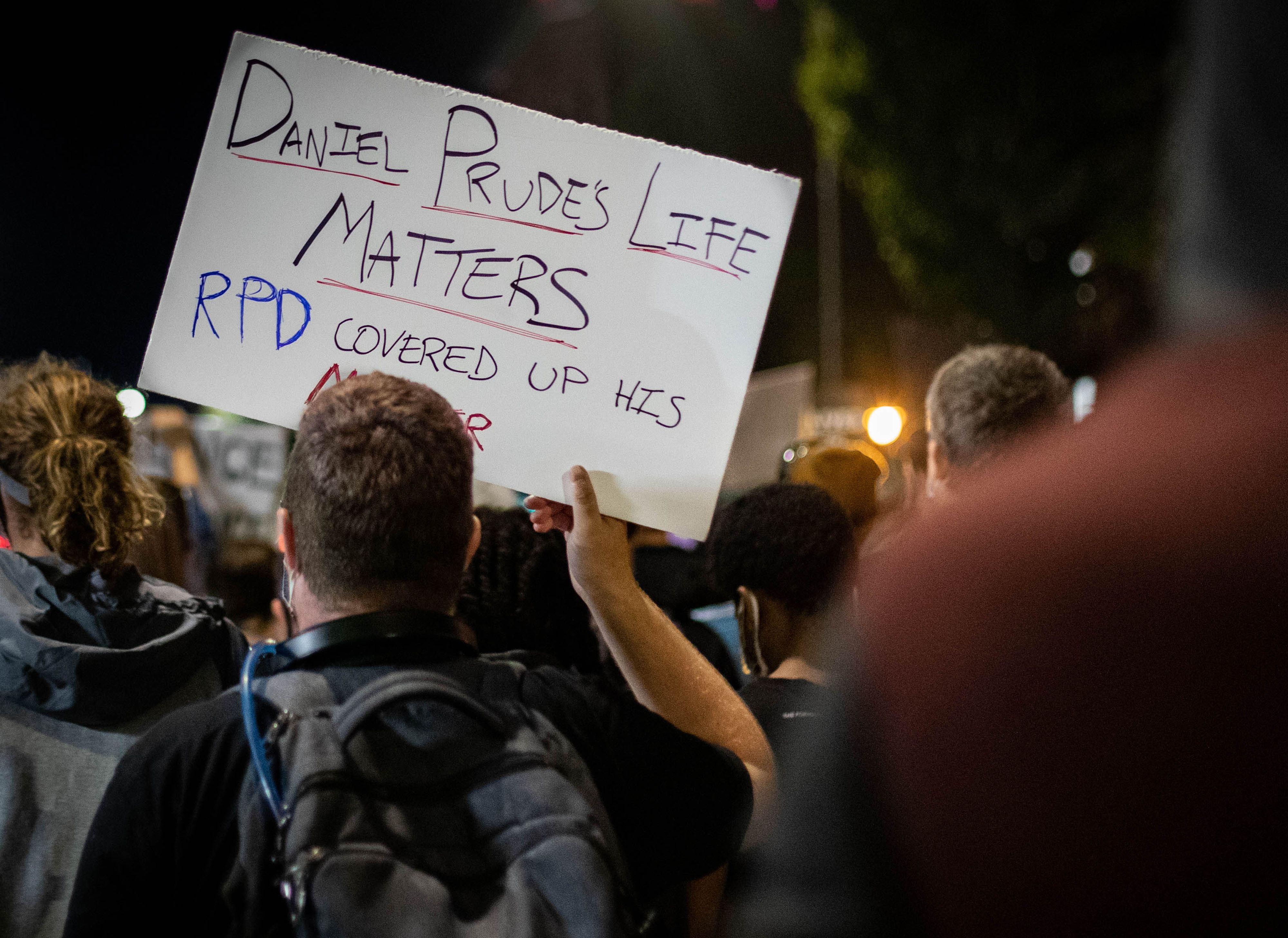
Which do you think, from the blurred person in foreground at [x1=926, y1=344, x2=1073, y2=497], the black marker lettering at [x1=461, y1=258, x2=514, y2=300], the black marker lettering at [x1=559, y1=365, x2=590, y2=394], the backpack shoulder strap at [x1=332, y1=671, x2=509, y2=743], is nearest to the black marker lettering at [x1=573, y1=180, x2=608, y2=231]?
the black marker lettering at [x1=461, y1=258, x2=514, y2=300]

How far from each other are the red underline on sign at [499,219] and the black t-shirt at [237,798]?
3.57 feet

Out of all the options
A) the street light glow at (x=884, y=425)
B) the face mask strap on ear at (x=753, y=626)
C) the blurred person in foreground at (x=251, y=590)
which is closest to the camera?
the face mask strap on ear at (x=753, y=626)

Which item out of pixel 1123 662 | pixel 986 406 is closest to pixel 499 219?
pixel 986 406

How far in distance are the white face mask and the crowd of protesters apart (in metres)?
0.02

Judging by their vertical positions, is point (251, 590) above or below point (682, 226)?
below

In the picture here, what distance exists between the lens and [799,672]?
2.68m

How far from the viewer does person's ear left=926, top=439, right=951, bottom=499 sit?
3262 mm

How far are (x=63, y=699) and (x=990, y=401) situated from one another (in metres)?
2.58

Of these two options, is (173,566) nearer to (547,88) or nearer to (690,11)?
(547,88)

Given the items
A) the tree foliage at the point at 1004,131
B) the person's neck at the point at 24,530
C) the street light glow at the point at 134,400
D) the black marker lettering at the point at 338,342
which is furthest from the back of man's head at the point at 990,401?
the tree foliage at the point at 1004,131

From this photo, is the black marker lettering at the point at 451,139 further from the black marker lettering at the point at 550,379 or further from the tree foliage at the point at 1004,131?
the tree foliage at the point at 1004,131

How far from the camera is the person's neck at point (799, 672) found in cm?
264

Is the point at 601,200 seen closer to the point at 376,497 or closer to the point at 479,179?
the point at 479,179

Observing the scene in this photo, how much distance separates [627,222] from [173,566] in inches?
84.0
